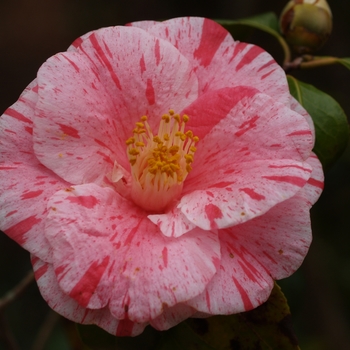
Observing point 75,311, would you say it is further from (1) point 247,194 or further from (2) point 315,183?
(2) point 315,183

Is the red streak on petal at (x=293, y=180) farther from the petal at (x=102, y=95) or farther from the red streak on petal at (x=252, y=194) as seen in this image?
the petal at (x=102, y=95)

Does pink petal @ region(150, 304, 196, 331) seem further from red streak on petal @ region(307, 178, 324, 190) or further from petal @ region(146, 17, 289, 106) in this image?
petal @ region(146, 17, 289, 106)

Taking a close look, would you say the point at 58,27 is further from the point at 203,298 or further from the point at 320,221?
the point at 203,298

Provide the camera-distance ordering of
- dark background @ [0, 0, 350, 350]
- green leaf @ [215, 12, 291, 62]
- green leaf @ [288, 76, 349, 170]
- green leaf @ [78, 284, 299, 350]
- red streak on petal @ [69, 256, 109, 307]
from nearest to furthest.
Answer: red streak on petal @ [69, 256, 109, 307]
green leaf @ [78, 284, 299, 350]
green leaf @ [288, 76, 349, 170]
green leaf @ [215, 12, 291, 62]
dark background @ [0, 0, 350, 350]

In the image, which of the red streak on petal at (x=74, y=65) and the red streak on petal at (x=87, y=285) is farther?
the red streak on petal at (x=74, y=65)

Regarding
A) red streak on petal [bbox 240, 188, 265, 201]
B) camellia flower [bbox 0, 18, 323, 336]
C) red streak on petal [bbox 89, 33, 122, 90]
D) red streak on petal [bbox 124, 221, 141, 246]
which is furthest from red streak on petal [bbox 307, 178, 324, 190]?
red streak on petal [bbox 89, 33, 122, 90]

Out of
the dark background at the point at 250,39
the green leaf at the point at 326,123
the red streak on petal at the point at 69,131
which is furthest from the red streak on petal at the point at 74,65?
the dark background at the point at 250,39
